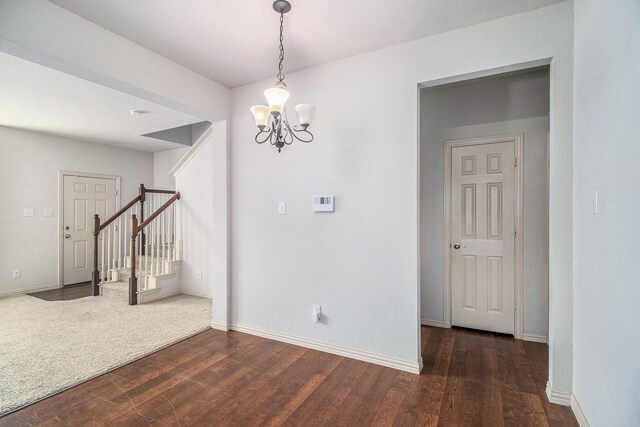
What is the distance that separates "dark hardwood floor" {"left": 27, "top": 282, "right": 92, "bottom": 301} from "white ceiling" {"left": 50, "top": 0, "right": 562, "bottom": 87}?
4.16m

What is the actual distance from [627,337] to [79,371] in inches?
138

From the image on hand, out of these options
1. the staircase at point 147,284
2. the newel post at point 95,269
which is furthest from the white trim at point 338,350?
the newel post at point 95,269

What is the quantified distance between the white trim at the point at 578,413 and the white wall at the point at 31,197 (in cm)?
708

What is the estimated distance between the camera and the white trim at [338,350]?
2.52m

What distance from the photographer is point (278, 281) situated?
10.3 feet

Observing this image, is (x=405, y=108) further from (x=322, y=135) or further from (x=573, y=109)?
(x=573, y=109)

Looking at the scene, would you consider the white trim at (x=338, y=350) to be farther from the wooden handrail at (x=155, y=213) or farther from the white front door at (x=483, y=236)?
the wooden handrail at (x=155, y=213)

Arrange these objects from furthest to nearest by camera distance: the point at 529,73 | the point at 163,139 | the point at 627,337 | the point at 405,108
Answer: the point at 163,139 → the point at 529,73 → the point at 405,108 → the point at 627,337

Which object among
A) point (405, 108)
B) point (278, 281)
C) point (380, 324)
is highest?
point (405, 108)

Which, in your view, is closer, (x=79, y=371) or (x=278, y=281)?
(x=79, y=371)

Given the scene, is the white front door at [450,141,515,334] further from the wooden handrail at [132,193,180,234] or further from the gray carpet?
the wooden handrail at [132,193,180,234]

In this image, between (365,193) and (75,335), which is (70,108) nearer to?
(75,335)

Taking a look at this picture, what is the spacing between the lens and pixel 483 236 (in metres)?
3.35

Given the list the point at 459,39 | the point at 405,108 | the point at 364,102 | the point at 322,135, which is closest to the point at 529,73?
the point at 459,39
